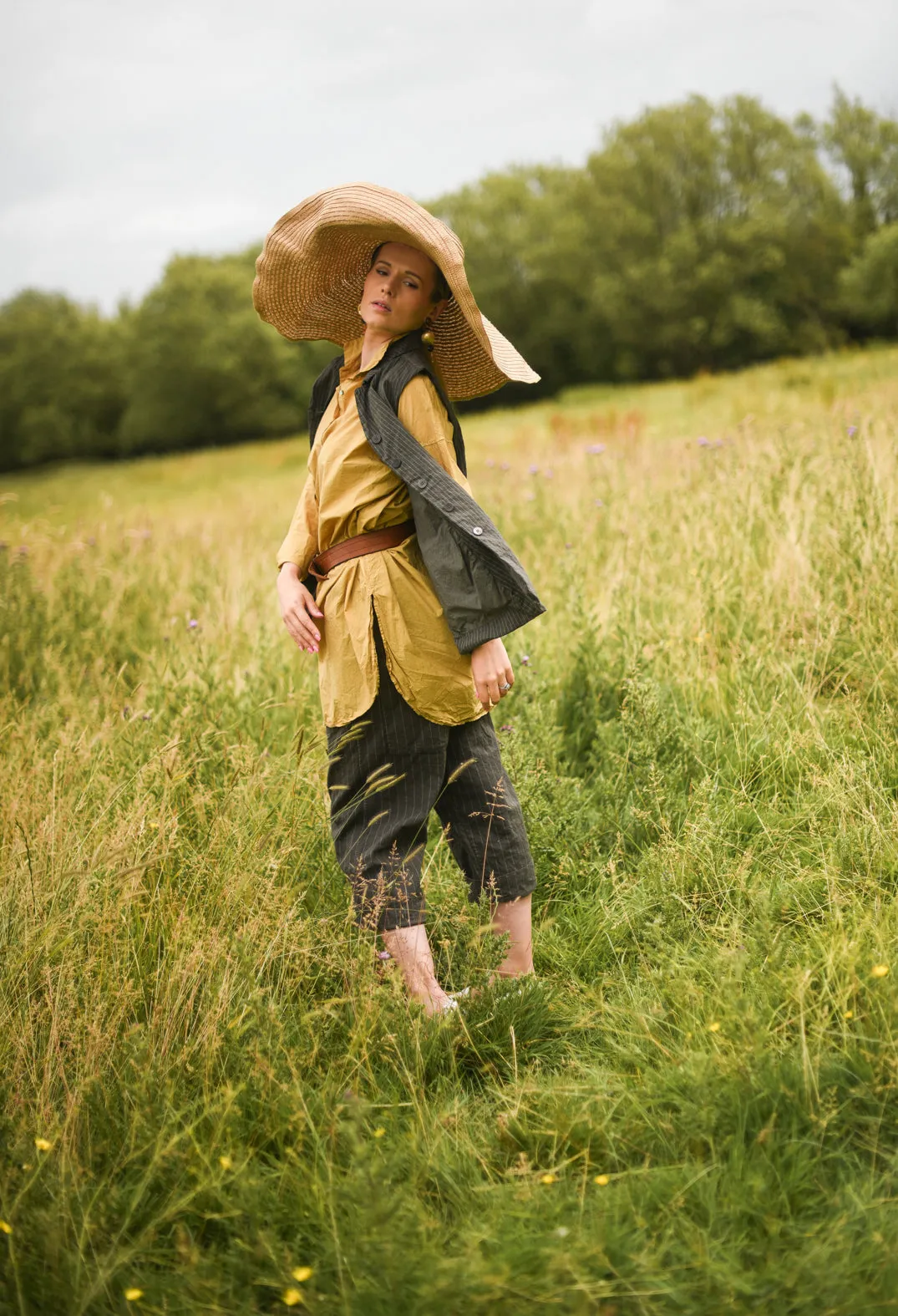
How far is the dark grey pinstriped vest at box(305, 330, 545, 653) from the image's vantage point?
2.00 metres

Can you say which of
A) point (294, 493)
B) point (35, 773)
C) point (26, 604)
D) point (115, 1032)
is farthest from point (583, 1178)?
point (294, 493)

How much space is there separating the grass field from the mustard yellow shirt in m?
0.54

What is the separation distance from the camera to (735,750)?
2990 millimetres

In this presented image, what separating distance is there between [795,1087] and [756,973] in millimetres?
319

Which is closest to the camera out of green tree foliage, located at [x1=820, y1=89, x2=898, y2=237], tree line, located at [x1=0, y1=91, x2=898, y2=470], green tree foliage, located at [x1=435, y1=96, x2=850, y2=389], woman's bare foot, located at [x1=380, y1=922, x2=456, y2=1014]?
woman's bare foot, located at [x1=380, y1=922, x2=456, y2=1014]

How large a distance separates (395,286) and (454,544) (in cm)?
67

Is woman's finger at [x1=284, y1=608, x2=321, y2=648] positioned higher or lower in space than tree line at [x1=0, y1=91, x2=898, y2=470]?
lower

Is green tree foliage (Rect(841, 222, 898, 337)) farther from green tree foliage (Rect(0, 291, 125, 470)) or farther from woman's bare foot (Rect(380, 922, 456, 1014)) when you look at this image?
green tree foliage (Rect(0, 291, 125, 470))

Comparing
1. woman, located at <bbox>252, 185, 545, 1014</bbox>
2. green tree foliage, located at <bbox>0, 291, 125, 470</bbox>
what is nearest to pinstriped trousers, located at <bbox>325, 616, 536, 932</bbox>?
woman, located at <bbox>252, 185, 545, 1014</bbox>

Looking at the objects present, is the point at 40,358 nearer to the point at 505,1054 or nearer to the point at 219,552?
the point at 219,552

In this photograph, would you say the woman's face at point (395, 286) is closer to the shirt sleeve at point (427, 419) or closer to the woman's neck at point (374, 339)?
the woman's neck at point (374, 339)

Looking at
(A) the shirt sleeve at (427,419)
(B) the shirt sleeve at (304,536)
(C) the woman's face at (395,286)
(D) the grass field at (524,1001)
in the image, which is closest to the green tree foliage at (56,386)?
(D) the grass field at (524,1001)

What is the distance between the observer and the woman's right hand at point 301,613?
7.14 ft

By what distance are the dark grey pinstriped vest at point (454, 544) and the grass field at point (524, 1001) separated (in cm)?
77
